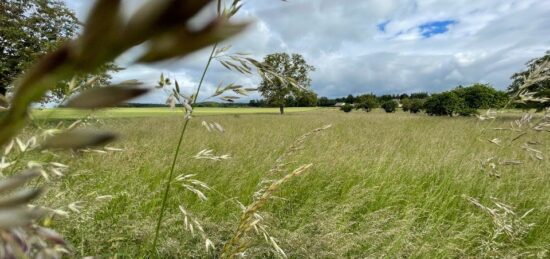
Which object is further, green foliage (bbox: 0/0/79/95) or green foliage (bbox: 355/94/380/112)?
green foliage (bbox: 355/94/380/112)

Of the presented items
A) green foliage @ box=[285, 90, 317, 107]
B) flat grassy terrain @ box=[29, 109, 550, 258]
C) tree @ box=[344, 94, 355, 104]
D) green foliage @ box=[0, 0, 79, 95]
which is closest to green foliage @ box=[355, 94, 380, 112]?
tree @ box=[344, 94, 355, 104]

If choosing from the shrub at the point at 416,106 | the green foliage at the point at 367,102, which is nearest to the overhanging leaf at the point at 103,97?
the shrub at the point at 416,106

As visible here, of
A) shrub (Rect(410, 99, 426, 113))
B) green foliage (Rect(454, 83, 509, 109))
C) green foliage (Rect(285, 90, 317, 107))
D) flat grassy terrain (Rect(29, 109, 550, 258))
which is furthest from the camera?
shrub (Rect(410, 99, 426, 113))

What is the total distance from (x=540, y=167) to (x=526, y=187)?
0.93 meters

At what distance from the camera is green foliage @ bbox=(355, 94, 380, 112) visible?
6949 centimetres

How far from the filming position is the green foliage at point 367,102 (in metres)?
69.5

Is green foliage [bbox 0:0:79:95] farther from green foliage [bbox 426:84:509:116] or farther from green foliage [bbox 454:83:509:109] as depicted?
green foliage [bbox 454:83:509:109]

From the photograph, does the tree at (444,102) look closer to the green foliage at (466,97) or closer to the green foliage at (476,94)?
the green foliage at (466,97)

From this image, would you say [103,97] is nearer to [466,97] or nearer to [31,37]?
[31,37]

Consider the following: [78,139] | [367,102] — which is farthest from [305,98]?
[367,102]

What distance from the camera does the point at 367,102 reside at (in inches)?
2746

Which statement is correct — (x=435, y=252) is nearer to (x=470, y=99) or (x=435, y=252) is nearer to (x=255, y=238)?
(x=255, y=238)

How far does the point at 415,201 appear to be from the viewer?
14.3 feet

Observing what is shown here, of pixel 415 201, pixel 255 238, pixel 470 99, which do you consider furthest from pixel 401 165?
pixel 470 99
